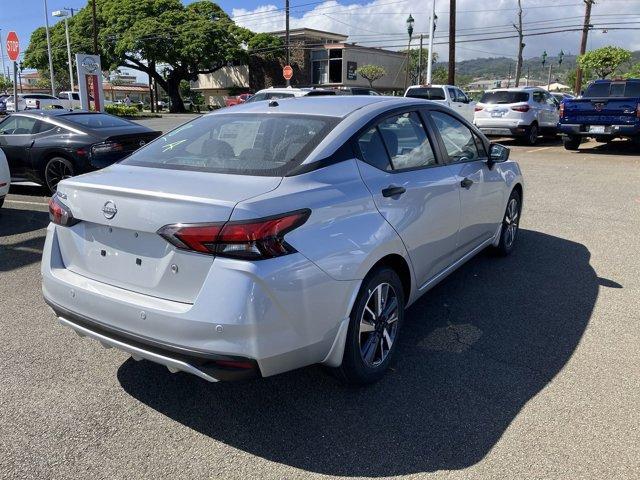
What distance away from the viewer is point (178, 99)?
58594mm

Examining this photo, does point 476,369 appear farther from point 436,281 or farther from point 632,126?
point 632,126

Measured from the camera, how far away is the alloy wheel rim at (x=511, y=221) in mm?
5605

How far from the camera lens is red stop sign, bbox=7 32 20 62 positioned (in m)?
13.8

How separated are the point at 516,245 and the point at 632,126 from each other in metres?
9.66

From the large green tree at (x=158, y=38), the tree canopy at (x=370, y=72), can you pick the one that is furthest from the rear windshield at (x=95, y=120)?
the tree canopy at (x=370, y=72)

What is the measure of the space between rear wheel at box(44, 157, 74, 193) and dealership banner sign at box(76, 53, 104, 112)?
13.3 metres

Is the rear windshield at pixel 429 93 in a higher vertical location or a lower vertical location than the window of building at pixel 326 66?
lower

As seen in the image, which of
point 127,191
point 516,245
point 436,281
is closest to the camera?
point 127,191

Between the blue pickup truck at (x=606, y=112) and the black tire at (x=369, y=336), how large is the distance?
42.3 feet

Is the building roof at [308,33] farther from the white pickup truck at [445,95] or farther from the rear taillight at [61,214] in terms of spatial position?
the rear taillight at [61,214]

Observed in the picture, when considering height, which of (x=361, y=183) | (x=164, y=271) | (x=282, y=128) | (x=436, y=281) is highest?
(x=282, y=128)

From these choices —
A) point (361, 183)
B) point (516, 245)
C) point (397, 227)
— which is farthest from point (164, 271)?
point (516, 245)

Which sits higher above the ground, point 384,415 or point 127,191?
point 127,191

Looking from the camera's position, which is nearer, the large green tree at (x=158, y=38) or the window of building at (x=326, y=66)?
the large green tree at (x=158, y=38)
